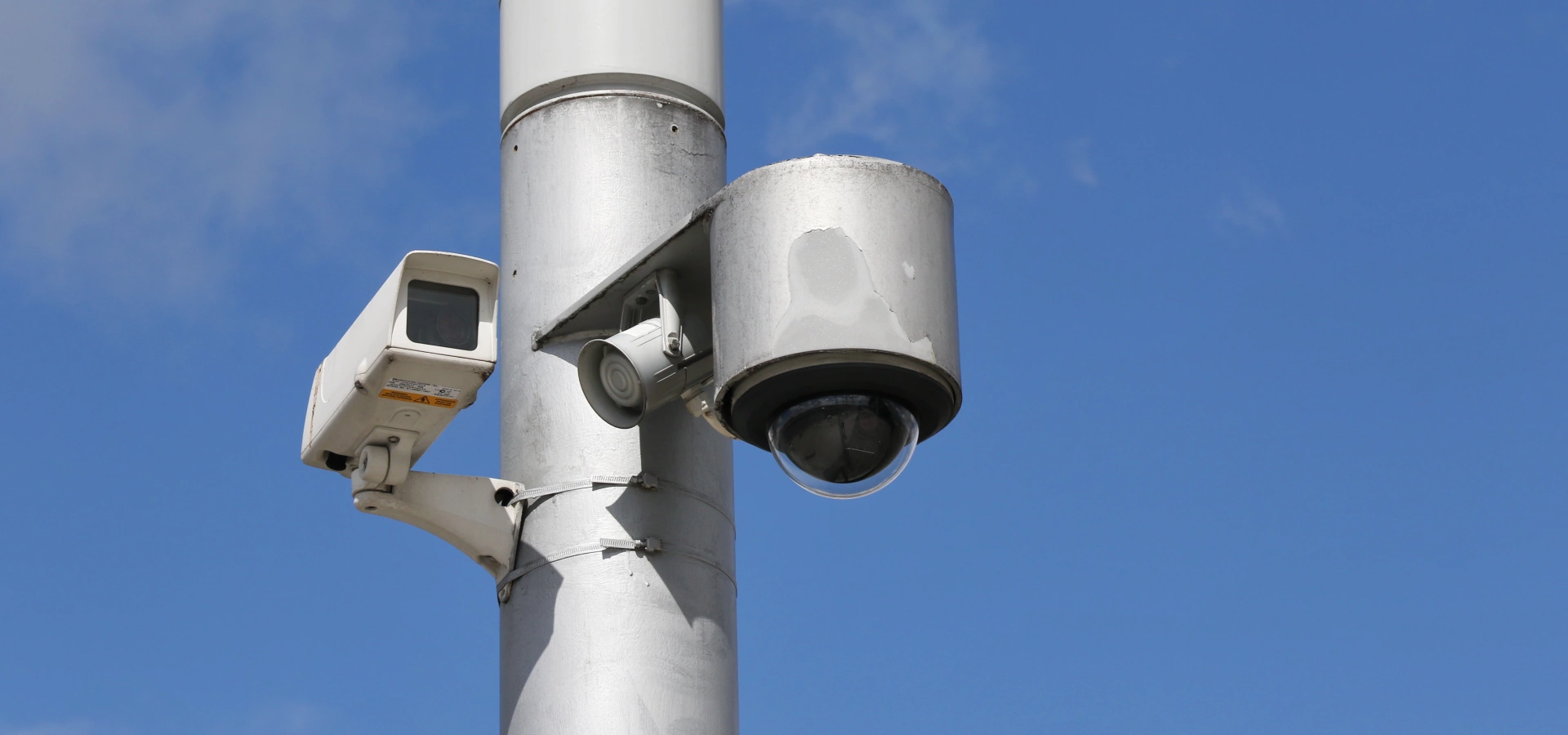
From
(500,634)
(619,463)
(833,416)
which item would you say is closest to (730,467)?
(619,463)

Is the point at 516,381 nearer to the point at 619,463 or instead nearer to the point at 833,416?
the point at 619,463

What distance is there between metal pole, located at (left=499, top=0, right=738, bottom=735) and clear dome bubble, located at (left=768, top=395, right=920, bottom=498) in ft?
2.89

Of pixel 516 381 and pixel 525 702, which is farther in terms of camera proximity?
pixel 516 381

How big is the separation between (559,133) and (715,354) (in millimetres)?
1535

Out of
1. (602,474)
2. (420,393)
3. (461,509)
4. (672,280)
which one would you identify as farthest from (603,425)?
(420,393)

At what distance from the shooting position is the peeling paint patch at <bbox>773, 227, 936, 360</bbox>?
4930 mm

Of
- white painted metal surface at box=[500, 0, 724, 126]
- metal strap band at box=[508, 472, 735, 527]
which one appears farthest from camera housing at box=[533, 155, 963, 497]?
white painted metal surface at box=[500, 0, 724, 126]

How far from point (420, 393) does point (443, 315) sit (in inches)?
8.5

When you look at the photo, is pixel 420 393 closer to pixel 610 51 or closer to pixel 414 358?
pixel 414 358

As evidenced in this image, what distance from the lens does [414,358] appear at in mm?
5398

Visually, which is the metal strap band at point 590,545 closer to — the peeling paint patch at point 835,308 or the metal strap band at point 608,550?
the metal strap band at point 608,550

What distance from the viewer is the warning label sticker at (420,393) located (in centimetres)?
548

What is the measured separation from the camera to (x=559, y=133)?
21.2ft

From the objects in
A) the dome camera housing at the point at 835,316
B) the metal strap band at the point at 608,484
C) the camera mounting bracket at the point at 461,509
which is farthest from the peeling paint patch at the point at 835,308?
the camera mounting bracket at the point at 461,509
